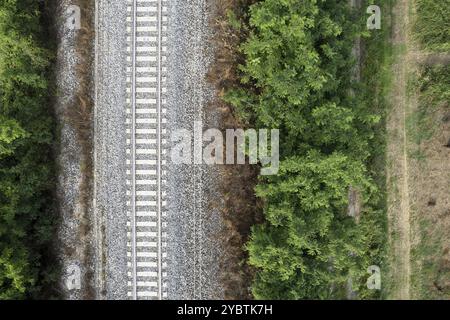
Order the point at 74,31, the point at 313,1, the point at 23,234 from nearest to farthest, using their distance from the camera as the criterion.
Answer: the point at 313,1
the point at 23,234
the point at 74,31

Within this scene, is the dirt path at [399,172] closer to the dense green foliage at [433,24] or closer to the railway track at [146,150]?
the dense green foliage at [433,24]

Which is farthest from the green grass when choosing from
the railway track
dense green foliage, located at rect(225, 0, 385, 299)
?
the railway track

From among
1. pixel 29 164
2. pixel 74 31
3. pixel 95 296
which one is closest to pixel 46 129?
pixel 29 164

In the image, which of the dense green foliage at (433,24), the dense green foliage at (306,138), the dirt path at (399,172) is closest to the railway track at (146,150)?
the dense green foliage at (306,138)

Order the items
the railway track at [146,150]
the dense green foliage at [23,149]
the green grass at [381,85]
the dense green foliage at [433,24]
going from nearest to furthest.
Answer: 1. the dense green foliage at [23,149]
2. the railway track at [146,150]
3. the dense green foliage at [433,24]
4. the green grass at [381,85]

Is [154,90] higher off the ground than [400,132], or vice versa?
[154,90]

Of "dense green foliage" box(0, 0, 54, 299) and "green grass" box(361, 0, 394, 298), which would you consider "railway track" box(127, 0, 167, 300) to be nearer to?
"dense green foliage" box(0, 0, 54, 299)

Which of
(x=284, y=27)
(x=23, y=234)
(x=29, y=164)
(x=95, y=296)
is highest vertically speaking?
(x=284, y=27)

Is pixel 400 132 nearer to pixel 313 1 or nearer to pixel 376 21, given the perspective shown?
pixel 376 21
